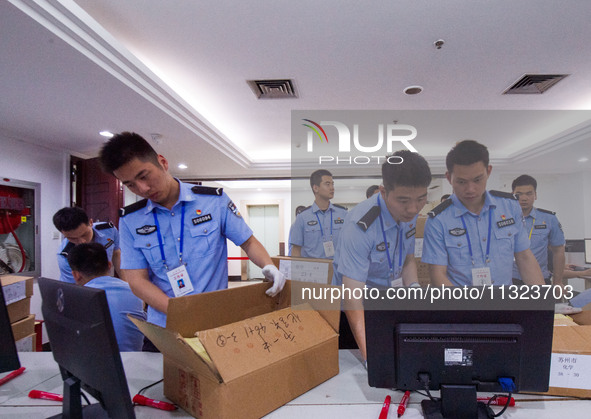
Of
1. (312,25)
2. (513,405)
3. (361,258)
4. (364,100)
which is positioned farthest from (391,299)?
(364,100)

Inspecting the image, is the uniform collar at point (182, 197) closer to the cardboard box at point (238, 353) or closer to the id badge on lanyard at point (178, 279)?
the id badge on lanyard at point (178, 279)

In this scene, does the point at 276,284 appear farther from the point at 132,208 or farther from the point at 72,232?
the point at 72,232

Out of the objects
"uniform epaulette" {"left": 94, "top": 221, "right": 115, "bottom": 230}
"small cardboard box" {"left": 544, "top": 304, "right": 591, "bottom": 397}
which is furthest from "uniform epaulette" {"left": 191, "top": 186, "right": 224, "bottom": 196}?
"uniform epaulette" {"left": 94, "top": 221, "right": 115, "bottom": 230}

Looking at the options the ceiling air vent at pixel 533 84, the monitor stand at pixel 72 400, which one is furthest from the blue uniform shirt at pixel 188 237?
the ceiling air vent at pixel 533 84

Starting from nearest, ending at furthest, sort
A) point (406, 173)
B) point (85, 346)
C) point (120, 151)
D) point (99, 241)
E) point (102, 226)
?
point (85, 346)
point (120, 151)
point (406, 173)
point (99, 241)
point (102, 226)

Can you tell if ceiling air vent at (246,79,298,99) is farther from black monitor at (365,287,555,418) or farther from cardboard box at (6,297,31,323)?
black monitor at (365,287,555,418)

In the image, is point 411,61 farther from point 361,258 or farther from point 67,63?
point 67,63

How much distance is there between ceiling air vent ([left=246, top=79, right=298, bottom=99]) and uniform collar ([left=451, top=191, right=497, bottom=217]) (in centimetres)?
209

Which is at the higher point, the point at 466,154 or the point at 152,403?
the point at 466,154

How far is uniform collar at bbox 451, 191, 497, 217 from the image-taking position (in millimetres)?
1806

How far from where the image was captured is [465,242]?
5.93 ft

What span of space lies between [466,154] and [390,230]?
71 centimetres

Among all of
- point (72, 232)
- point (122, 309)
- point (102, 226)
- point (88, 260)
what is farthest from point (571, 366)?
point (102, 226)

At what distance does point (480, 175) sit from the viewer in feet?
6.10
